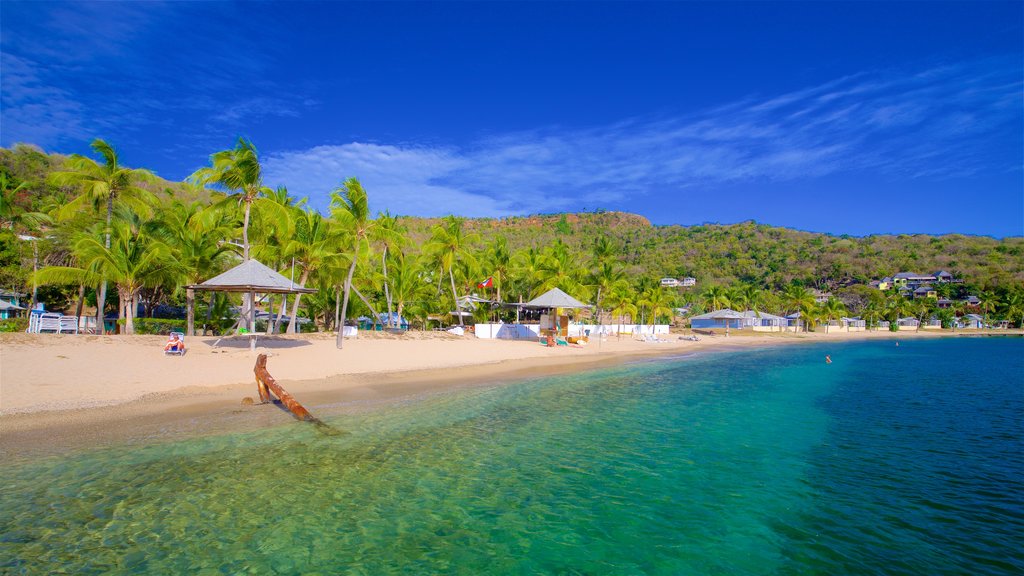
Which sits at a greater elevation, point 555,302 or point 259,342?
point 555,302

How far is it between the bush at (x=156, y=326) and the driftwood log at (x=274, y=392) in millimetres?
14187

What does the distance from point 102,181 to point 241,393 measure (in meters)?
15.0

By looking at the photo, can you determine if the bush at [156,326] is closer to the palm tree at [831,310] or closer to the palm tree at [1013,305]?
the palm tree at [831,310]

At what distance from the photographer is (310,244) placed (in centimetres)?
2291

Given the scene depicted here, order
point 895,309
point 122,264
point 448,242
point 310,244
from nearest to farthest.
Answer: point 122,264 < point 310,244 < point 448,242 < point 895,309

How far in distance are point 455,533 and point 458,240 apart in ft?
92.1

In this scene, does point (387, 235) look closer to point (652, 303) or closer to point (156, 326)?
point (156, 326)

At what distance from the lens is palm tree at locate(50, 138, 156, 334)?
2005cm

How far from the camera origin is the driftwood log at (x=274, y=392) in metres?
10.2

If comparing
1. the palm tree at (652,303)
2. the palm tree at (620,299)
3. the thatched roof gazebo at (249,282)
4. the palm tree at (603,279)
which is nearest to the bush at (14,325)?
the thatched roof gazebo at (249,282)

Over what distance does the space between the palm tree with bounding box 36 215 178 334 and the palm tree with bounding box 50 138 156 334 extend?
0.55 metres

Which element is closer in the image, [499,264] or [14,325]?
[14,325]

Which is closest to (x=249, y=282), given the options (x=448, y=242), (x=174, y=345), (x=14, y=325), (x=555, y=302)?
(x=174, y=345)

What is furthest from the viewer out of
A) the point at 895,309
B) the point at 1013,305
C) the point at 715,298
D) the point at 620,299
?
the point at 1013,305
